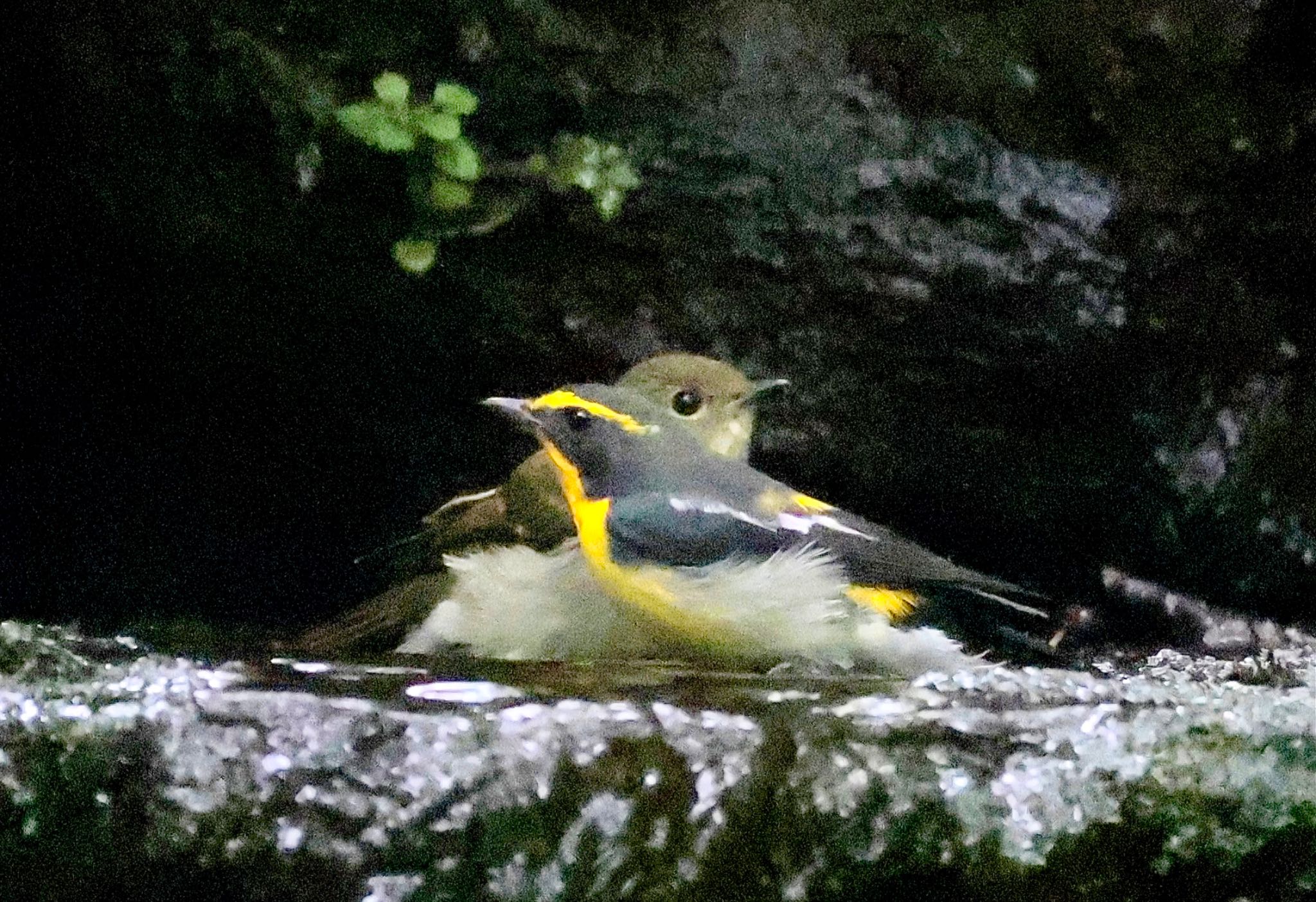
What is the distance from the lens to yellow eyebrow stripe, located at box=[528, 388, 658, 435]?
3168mm

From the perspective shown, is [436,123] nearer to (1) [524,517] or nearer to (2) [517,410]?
(2) [517,410]

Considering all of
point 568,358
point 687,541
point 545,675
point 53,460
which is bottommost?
point 545,675

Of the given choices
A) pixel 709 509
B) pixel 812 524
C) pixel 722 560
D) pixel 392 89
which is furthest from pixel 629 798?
pixel 392 89

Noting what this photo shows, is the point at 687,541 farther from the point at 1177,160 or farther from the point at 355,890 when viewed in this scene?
the point at 1177,160

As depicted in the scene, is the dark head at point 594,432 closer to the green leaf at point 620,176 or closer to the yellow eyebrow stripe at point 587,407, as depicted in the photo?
the yellow eyebrow stripe at point 587,407

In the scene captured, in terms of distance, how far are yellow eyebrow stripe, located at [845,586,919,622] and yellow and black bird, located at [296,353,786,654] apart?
61 centimetres

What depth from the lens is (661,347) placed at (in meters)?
4.25

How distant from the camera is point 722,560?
2.92 m

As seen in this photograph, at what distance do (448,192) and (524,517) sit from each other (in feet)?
2.96

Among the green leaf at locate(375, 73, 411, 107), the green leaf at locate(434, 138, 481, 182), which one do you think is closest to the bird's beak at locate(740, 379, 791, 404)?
the green leaf at locate(434, 138, 481, 182)

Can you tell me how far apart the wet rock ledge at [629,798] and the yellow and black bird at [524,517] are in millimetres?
1528

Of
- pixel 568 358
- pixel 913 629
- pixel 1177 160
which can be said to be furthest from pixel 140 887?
pixel 1177 160

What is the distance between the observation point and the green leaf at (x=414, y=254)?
380cm

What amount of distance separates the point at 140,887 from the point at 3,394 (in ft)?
10.2
